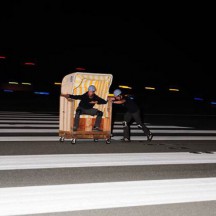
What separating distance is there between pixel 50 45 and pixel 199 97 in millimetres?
13581

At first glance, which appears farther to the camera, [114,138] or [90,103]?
[114,138]

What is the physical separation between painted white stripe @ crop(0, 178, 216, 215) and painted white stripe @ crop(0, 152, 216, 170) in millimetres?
1479

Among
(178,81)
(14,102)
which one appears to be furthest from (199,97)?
(14,102)

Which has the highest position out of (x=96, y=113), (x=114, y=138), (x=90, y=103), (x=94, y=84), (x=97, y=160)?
(x=94, y=84)

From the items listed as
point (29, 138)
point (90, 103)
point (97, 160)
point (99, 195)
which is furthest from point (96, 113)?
point (99, 195)

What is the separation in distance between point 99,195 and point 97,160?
2567 mm

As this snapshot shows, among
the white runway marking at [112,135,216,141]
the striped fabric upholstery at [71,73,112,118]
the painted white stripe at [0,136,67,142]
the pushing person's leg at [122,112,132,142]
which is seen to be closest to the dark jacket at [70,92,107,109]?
the striped fabric upholstery at [71,73,112,118]

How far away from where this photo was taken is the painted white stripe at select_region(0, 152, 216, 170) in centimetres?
714

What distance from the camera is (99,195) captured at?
5.25 meters

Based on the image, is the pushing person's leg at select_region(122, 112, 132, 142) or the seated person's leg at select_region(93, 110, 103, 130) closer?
the seated person's leg at select_region(93, 110, 103, 130)

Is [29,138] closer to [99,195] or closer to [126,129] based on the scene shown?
[126,129]

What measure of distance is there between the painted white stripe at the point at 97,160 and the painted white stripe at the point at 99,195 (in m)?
1.48

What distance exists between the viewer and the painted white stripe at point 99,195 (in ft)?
15.3

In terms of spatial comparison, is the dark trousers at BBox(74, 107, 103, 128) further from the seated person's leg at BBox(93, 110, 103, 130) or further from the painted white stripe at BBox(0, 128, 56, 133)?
the painted white stripe at BBox(0, 128, 56, 133)
